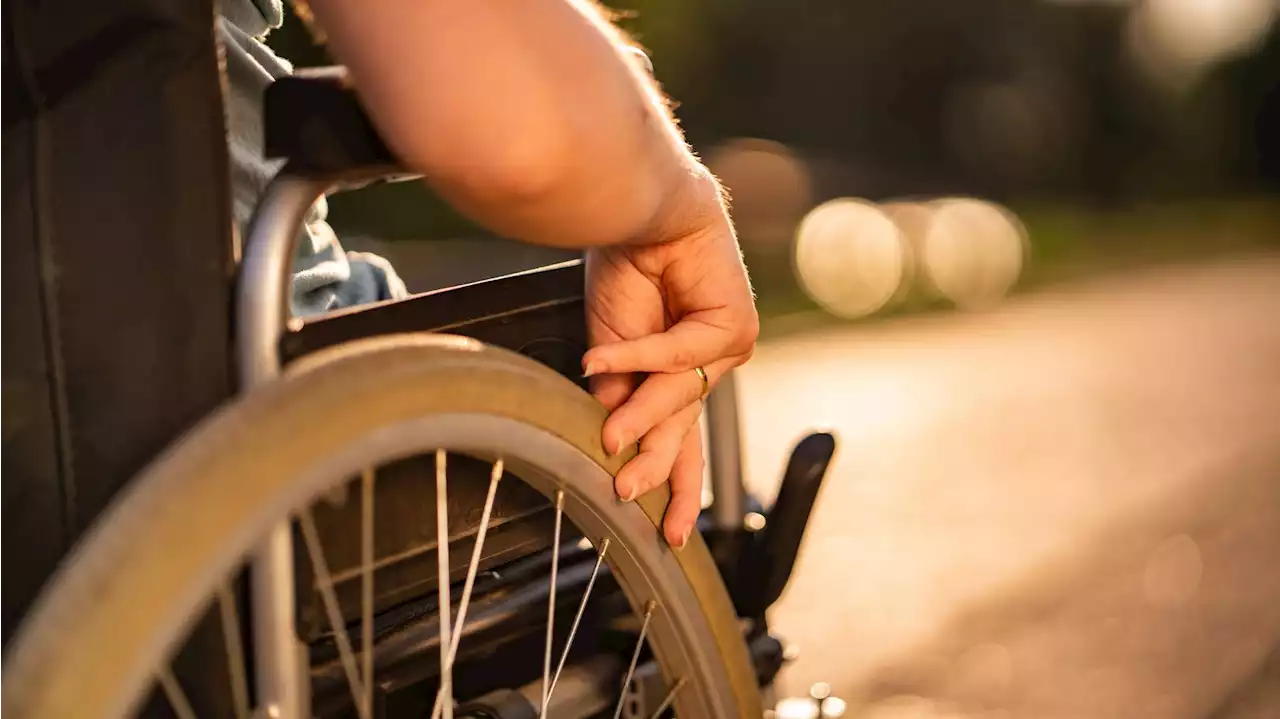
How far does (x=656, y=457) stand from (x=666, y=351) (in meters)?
0.09

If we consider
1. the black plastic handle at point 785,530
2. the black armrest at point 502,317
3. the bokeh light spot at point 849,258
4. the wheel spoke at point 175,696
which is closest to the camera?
the wheel spoke at point 175,696

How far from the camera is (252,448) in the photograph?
88 cm

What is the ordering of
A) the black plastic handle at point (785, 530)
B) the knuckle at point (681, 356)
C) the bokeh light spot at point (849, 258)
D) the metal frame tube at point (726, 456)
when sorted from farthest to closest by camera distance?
the bokeh light spot at point (849, 258) → the metal frame tube at point (726, 456) → the black plastic handle at point (785, 530) → the knuckle at point (681, 356)

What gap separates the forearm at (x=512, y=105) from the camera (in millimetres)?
966

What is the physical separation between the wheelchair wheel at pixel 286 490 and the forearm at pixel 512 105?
0.39 feet

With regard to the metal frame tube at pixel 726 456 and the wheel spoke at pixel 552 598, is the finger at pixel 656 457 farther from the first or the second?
the metal frame tube at pixel 726 456

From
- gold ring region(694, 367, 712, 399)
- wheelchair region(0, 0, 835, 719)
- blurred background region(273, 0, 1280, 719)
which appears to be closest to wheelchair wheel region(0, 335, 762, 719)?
wheelchair region(0, 0, 835, 719)

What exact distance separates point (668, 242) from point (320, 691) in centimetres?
48

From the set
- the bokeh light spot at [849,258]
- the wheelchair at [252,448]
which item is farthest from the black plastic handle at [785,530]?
the bokeh light spot at [849,258]

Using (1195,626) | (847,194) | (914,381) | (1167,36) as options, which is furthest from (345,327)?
(1167,36)

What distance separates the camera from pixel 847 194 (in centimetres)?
1363

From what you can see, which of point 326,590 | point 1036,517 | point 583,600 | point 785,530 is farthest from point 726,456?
point 1036,517

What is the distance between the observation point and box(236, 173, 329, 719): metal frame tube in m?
1.00

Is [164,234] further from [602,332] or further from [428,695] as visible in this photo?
[428,695]
